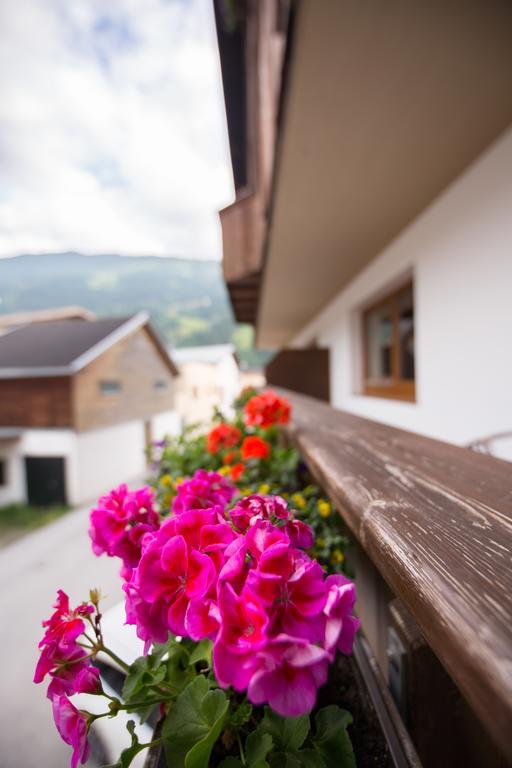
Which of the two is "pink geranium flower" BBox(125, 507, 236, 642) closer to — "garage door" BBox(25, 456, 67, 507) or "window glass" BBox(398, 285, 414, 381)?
"window glass" BBox(398, 285, 414, 381)

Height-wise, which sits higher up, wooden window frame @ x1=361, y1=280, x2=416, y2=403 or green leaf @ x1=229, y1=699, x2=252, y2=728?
wooden window frame @ x1=361, y1=280, x2=416, y2=403

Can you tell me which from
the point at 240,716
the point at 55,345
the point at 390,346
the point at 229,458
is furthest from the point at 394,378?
the point at 55,345

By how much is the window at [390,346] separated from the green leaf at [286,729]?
2.24 meters

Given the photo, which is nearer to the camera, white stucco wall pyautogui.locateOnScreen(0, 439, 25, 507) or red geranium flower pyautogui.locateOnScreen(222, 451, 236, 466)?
red geranium flower pyautogui.locateOnScreen(222, 451, 236, 466)

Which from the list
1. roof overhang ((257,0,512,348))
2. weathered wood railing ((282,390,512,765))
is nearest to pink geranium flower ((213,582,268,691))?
weathered wood railing ((282,390,512,765))

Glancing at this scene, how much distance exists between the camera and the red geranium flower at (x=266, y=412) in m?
1.19

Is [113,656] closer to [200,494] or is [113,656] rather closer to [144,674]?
[144,674]

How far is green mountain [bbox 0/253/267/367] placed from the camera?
1246cm

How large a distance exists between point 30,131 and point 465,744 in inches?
491

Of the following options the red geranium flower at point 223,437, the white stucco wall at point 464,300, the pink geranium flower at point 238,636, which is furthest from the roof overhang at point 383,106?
the pink geranium flower at point 238,636

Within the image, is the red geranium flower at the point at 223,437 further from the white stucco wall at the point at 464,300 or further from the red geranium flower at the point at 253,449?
the white stucco wall at the point at 464,300

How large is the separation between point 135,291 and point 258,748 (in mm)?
15960

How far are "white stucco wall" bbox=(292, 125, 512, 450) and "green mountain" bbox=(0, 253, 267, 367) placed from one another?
367 inches

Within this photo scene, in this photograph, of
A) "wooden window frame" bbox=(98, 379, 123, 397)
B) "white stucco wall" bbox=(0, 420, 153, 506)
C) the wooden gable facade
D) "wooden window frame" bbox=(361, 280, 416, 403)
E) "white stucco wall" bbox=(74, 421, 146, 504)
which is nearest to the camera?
"wooden window frame" bbox=(361, 280, 416, 403)
